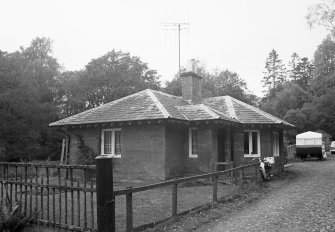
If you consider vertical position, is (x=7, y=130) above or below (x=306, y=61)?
below

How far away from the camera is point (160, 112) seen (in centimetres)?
1759

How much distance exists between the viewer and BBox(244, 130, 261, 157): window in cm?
2100

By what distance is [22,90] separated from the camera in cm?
3419

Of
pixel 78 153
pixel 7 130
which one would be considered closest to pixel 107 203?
pixel 78 153

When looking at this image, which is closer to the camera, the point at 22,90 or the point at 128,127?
the point at 128,127

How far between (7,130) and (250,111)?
22.6 meters

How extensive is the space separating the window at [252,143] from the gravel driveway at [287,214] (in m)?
6.71

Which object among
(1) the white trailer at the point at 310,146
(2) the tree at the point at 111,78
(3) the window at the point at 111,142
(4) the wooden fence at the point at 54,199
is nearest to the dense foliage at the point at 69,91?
(2) the tree at the point at 111,78

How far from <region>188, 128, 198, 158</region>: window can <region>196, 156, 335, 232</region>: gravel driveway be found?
221 inches

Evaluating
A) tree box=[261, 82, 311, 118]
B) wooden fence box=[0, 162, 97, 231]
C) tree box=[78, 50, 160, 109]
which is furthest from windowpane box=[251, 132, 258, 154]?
tree box=[261, 82, 311, 118]

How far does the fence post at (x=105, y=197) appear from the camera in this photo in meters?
6.91

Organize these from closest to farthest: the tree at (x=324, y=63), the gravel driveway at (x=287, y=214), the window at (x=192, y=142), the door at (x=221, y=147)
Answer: the gravel driveway at (x=287, y=214), the window at (x=192, y=142), the door at (x=221, y=147), the tree at (x=324, y=63)

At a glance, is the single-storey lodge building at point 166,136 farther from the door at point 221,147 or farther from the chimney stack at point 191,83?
the chimney stack at point 191,83

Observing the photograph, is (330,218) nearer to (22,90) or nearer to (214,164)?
(214,164)
